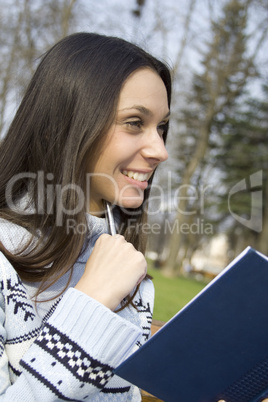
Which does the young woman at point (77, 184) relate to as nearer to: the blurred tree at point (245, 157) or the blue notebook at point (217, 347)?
the blue notebook at point (217, 347)

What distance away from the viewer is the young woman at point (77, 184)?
1.31m

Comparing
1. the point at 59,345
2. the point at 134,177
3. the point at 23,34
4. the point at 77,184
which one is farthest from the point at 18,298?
the point at 23,34

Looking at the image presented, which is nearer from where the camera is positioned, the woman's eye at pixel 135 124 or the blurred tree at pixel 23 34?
the woman's eye at pixel 135 124

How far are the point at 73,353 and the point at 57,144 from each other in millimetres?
683

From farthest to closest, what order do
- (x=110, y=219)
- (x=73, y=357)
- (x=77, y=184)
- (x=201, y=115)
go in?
(x=201, y=115), (x=110, y=219), (x=77, y=184), (x=73, y=357)

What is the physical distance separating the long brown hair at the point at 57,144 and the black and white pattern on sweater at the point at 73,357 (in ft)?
0.97

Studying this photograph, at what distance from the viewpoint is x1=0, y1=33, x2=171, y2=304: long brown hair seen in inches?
58.8

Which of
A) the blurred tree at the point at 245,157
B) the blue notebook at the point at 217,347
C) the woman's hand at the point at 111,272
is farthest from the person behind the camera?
the blurred tree at the point at 245,157

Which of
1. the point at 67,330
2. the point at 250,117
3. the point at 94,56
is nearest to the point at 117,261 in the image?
the point at 67,330

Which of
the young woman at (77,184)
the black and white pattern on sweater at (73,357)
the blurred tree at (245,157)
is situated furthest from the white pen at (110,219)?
the blurred tree at (245,157)

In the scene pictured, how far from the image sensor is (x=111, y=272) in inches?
50.7

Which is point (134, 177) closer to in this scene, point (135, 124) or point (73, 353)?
point (135, 124)

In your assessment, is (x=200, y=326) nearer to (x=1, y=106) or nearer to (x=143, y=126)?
(x=143, y=126)

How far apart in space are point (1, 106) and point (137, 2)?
392 cm
